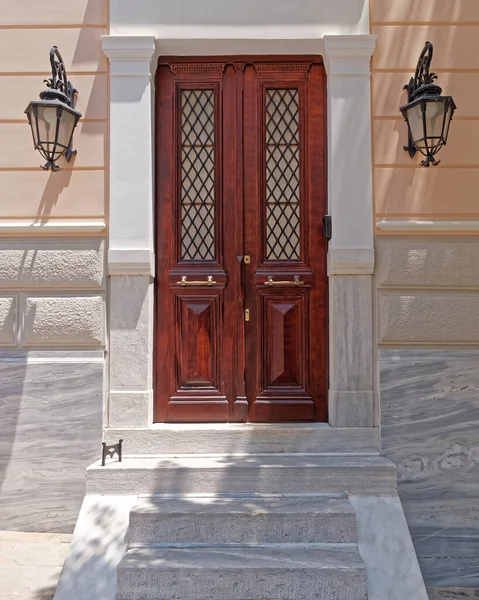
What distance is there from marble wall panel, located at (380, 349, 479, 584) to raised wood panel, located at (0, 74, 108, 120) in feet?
11.0

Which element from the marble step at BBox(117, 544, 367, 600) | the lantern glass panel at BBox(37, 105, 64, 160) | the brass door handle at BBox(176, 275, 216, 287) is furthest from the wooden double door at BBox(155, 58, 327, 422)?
the marble step at BBox(117, 544, 367, 600)

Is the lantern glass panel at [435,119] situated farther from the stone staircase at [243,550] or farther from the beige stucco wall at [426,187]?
the stone staircase at [243,550]

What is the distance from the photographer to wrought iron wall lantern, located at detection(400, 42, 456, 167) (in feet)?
15.4

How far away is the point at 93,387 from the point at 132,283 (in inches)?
37.8

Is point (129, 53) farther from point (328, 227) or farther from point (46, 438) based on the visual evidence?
point (46, 438)

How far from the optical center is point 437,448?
16.1 feet

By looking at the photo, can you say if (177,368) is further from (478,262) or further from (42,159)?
(478,262)

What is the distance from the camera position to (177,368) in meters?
5.21

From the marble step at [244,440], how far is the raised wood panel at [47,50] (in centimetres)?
327

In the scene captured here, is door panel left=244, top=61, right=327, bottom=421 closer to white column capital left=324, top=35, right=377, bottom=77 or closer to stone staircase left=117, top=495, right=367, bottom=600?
white column capital left=324, top=35, right=377, bottom=77

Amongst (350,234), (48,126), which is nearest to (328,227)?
(350,234)

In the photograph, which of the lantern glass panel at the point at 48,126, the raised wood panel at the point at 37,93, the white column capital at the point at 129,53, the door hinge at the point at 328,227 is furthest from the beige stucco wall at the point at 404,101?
the lantern glass panel at the point at 48,126

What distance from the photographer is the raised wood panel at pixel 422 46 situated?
5.14 metres

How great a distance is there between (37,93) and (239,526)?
13.3ft
